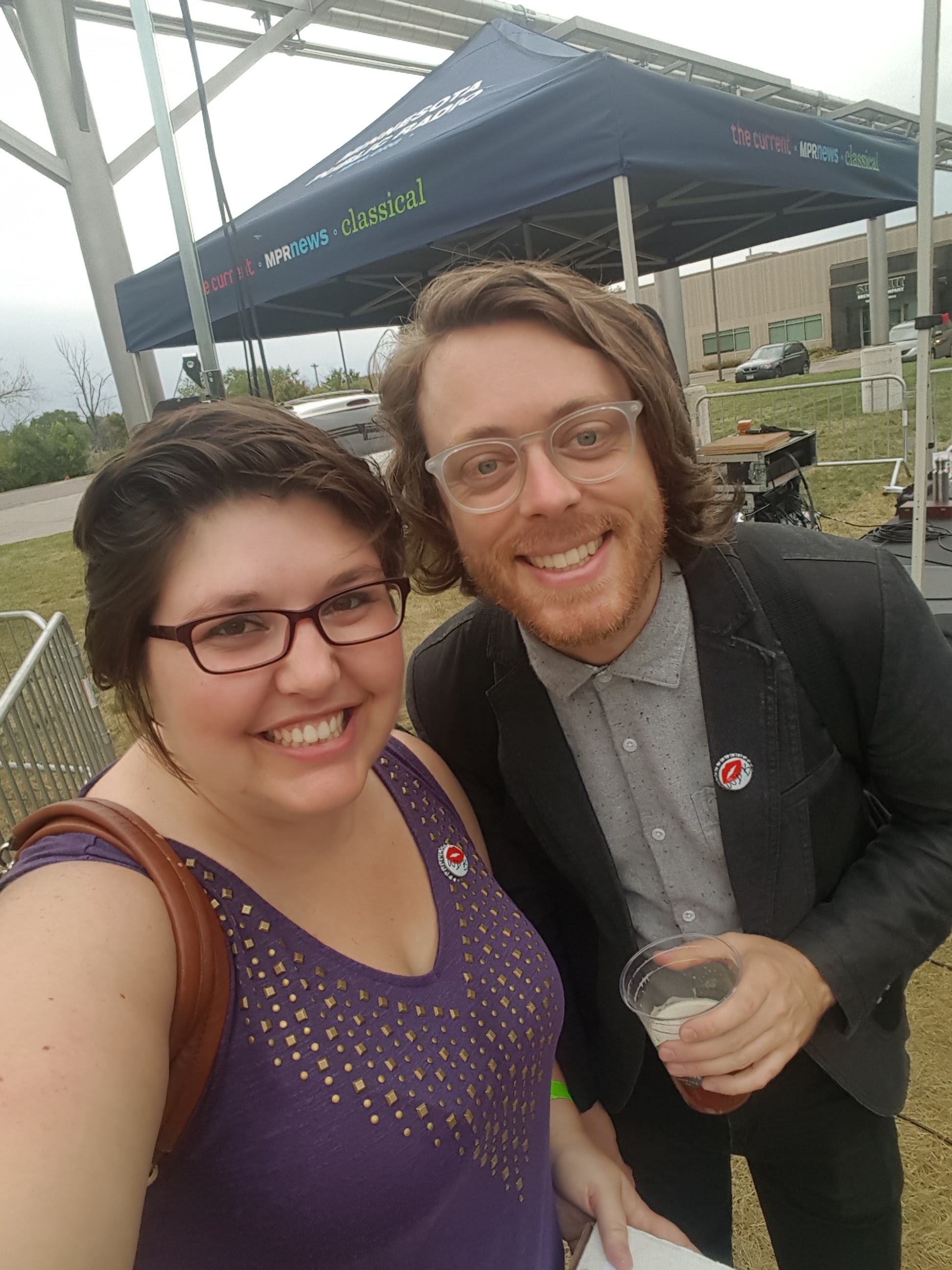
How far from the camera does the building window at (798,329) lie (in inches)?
2083

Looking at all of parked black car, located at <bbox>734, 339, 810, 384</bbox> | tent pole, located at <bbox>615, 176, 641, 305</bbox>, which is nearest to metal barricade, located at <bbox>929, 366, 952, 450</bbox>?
tent pole, located at <bbox>615, 176, 641, 305</bbox>

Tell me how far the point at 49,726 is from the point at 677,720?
2.93 metres

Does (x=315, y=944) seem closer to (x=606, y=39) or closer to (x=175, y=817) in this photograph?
(x=175, y=817)

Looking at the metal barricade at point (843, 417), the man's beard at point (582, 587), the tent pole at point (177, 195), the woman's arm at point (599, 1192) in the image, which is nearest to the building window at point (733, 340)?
the metal barricade at point (843, 417)

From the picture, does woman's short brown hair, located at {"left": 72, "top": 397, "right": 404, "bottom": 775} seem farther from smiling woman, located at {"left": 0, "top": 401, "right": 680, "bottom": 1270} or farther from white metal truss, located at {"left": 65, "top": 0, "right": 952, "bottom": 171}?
white metal truss, located at {"left": 65, "top": 0, "right": 952, "bottom": 171}

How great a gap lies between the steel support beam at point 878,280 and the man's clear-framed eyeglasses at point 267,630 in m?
19.0

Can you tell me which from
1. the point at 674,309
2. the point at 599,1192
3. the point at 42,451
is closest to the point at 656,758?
the point at 599,1192

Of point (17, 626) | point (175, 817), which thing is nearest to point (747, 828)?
point (175, 817)

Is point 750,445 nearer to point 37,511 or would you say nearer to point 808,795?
point 808,795

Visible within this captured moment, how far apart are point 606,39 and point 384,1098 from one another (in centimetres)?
1641

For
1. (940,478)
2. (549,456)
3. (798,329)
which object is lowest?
(940,478)

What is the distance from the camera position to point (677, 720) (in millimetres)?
1358

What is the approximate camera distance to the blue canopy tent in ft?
10.5

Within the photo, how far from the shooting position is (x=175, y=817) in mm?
960
